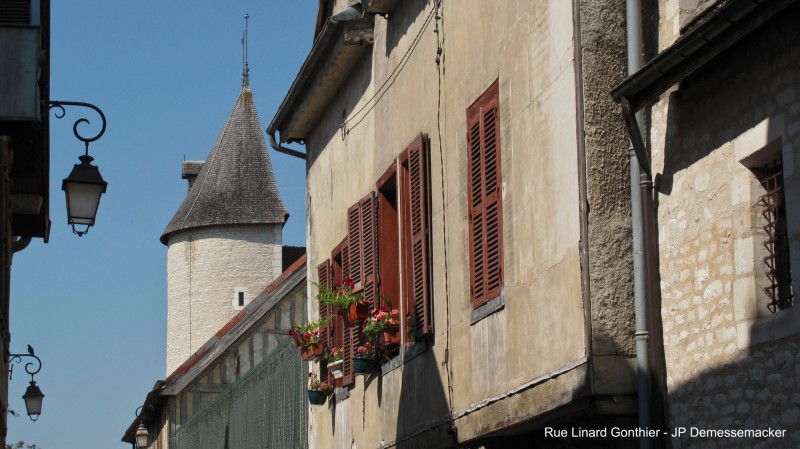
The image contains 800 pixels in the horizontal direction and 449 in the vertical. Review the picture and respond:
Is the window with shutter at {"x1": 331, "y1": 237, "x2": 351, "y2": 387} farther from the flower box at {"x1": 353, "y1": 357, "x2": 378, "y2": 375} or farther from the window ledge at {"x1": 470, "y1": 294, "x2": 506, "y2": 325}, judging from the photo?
the window ledge at {"x1": 470, "y1": 294, "x2": 506, "y2": 325}

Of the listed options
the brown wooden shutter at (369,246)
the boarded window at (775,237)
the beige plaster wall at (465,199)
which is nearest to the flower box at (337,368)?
the beige plaster wall at (465,199)

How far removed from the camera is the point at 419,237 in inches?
483

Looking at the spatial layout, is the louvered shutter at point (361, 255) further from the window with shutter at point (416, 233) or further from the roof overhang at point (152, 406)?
the roof overhang at point (152, 406)

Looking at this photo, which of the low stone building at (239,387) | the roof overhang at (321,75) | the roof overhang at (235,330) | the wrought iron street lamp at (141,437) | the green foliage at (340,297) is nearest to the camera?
the green foliage at (340,297)

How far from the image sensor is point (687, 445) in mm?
7609

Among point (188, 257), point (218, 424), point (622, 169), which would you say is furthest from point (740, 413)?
point (188, 257)

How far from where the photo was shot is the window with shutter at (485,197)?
1012 centimetres

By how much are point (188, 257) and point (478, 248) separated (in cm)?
3382

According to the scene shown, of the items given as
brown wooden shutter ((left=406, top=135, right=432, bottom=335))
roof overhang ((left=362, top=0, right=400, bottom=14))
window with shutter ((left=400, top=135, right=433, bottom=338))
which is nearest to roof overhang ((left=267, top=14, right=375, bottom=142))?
roof overhang ((left=362, top=0, right=400, bottom=14))

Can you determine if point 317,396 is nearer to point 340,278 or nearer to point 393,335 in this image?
point 340,278

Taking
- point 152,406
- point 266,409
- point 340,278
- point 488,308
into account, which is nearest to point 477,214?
point 488,308

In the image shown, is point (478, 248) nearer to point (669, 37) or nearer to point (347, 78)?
point (669, 37)

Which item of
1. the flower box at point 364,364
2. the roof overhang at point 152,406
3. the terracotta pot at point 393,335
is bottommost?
the flower box at point 364,364

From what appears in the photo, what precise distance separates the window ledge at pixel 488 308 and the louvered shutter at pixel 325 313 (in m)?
4.71
